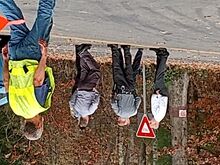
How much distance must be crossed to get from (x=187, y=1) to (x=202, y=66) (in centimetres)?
398

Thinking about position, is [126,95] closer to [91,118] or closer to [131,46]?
[131,46]

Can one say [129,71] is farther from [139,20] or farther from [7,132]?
[7,132]

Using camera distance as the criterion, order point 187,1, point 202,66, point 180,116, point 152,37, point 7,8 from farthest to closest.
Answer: point 180,116
point 202,66
point 152,37
point 187,1
point 7,8

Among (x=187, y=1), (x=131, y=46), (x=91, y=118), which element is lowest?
(x=91, y=118)

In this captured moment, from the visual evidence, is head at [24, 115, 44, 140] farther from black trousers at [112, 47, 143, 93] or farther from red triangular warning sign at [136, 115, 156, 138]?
red triangular warning sign at [136, 115, 156, 138]

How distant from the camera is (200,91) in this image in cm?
1507

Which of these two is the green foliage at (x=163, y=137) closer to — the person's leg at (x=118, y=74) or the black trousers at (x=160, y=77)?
the black trousers at (x=160, y=77)

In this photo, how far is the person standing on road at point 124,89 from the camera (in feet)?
30.0

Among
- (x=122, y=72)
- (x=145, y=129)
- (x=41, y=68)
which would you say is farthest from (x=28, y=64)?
(x=145, y=129)

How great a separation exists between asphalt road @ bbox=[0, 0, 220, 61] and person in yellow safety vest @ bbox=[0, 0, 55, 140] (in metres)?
1.58

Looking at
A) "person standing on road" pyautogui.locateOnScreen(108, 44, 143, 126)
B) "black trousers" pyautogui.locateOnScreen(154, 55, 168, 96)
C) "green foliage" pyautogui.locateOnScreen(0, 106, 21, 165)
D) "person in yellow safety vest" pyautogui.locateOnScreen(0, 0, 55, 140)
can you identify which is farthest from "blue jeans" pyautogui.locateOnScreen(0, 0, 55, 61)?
"green foliage" pyautogui.locateOnScreen(0, 106, 21, 165)

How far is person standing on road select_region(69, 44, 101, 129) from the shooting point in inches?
349

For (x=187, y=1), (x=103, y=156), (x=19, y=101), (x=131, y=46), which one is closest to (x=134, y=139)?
(x=103, y=156)

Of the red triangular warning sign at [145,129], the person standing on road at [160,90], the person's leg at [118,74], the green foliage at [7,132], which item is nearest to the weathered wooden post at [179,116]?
the green foliage at [7,132]
